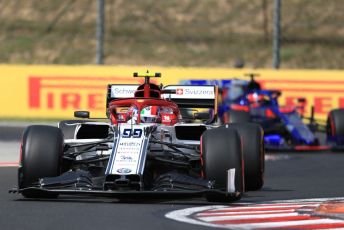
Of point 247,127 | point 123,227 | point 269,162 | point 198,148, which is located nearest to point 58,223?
point 123,227

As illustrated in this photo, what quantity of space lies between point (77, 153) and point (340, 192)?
3.27 m

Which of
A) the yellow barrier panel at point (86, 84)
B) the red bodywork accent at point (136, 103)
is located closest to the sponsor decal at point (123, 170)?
the red bodywork accent at point (136, 103)

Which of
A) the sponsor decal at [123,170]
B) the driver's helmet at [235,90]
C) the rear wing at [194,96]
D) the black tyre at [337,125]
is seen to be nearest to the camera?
the sponsor decal at [123,170]

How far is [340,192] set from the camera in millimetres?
14070

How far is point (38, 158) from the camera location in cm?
1256

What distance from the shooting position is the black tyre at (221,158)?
40.7ft

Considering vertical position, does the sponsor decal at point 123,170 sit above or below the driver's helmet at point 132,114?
below

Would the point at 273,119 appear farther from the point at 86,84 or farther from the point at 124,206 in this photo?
the point at 124,206

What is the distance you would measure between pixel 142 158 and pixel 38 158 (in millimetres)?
1174

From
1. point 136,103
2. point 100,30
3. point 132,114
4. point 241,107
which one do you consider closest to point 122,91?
point 136,103

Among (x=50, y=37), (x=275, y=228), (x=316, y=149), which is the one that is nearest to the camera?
(x=275, y=228)

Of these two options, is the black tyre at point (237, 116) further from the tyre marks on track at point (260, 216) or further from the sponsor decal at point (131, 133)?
the tyre marks on track at point (260, 216)

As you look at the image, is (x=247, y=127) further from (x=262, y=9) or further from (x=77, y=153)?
(x=262, y=9)

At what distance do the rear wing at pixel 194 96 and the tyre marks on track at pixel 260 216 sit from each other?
3.31m
